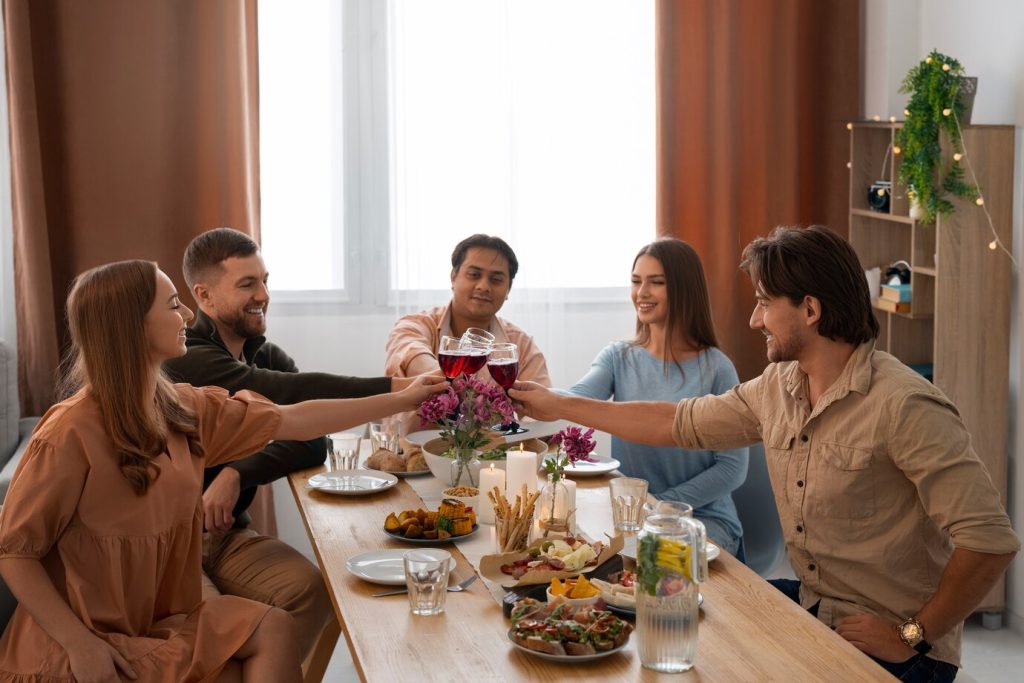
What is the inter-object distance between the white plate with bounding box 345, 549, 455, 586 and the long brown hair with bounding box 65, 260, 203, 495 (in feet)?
1.39

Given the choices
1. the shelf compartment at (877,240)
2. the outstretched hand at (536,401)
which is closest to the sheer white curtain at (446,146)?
the shelf compartment at (877,240)

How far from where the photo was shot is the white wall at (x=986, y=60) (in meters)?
3.74

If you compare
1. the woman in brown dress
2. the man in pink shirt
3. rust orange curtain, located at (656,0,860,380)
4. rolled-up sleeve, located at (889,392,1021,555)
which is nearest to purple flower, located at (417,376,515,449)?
the woman in brown dress

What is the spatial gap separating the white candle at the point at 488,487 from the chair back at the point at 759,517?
1122 millimetres

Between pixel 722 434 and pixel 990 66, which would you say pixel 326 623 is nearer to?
pixel 722 434

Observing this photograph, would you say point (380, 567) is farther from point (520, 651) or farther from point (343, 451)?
point (343, 451)

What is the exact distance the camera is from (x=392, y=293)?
4410 millimetres

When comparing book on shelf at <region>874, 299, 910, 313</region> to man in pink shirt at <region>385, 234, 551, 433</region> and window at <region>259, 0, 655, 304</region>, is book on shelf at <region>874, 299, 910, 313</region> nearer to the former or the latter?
window at <region>259, 0, 655, 304</region>

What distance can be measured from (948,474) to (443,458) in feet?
3.43

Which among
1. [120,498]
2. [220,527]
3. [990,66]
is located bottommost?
[220,527]

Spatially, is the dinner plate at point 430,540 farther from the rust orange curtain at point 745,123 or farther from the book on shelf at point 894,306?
the rust orange curtain at point 745,123

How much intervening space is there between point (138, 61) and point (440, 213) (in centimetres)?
119

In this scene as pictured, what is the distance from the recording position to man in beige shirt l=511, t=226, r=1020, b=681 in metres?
2.04

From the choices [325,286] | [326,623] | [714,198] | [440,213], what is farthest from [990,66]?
[326,623]
